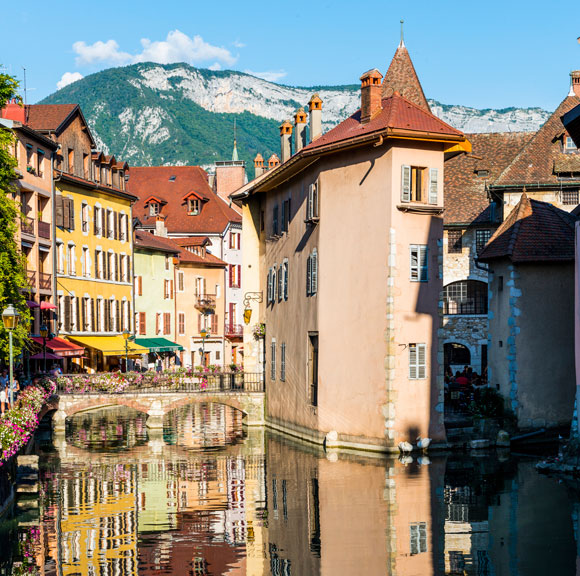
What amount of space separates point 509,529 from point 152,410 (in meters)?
25.7

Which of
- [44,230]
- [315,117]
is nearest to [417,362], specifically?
[315,117]

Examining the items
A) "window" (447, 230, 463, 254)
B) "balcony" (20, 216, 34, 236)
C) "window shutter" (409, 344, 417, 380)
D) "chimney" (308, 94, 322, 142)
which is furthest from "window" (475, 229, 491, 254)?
"window shutter" (409, 344, 417, 380)

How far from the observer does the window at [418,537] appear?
2023 cm

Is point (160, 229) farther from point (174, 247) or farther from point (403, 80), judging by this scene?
point (403, 80)

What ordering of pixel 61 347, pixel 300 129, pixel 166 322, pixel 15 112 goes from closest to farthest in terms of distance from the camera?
pixel 300 129 < pixel 61 347 < pixel 15 112 < pixel 166 322

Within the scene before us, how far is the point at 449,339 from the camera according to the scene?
58.7 meters

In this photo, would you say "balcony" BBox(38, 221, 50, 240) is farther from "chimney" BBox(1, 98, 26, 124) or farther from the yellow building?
"chimney" BBox(1, 98, 26, 124)

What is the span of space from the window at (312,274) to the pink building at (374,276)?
1.5 inches

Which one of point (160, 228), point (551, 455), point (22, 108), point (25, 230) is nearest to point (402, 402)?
point (551, 455)

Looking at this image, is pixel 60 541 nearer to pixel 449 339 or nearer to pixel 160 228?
pixel 449 339

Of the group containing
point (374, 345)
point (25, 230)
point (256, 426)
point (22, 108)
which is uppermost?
point (22, 108)

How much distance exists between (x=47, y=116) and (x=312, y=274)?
2465 cm

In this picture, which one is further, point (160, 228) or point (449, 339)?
point (160, 228)

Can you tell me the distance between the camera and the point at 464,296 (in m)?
58.8
